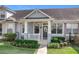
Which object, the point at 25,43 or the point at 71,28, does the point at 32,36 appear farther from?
the point at 71,28

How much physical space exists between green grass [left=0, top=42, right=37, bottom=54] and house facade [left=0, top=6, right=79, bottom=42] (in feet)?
2.30

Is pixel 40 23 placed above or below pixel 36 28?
above

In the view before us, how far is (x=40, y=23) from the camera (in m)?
15.2

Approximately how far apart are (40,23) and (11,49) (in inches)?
147

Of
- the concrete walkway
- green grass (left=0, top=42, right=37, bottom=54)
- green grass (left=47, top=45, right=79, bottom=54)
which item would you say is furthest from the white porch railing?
green grass (left=47, top=45, right=79, bottom=54)

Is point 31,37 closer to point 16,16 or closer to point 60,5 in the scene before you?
point 16,16

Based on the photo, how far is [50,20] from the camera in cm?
1437

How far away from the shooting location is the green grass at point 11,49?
11711mm

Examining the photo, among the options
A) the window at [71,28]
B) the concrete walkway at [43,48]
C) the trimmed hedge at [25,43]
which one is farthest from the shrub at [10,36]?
the window at [71,28]

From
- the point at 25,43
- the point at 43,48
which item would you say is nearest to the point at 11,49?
the point at 25,43

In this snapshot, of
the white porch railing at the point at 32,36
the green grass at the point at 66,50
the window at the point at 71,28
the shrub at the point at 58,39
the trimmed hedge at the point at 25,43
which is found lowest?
the green grass at the point at 66,50

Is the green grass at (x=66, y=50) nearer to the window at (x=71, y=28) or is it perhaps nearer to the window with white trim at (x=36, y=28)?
the window at (x=71, y=28)

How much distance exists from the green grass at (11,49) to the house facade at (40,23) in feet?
2.30

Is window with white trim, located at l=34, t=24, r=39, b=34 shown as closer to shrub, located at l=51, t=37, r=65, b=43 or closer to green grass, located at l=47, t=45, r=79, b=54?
shrub, located at l=51, t=37, r=65, b=43
